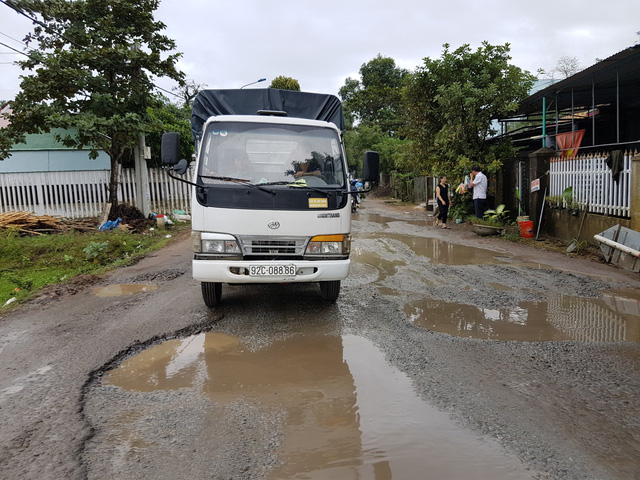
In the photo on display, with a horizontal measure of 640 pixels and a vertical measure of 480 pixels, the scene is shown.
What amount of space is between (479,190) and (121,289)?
32.9 feet

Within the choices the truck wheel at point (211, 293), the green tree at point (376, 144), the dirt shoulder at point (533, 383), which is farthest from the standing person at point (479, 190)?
the green tree at point (376, 144)

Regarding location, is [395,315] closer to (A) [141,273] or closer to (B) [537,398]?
(B) [537,398]

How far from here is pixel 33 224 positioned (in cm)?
1250

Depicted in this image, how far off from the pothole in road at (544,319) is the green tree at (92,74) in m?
10.7

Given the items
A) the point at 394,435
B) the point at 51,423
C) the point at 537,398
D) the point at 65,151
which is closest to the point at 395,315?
the point at 537,398

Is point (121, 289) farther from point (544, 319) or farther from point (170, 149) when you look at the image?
point (544, 319)

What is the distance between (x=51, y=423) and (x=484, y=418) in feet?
9.24

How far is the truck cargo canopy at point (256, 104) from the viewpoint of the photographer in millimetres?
6984

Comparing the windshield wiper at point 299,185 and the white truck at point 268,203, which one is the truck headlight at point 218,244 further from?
the windshield wiper at point 299,185

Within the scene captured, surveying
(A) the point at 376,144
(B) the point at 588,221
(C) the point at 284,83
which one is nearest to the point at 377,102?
(A) the point at 376,144

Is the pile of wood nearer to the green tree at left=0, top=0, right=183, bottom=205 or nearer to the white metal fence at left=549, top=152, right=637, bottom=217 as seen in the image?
the green tree at left=0, top=0, right=183, bottom=205

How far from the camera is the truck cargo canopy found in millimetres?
6984

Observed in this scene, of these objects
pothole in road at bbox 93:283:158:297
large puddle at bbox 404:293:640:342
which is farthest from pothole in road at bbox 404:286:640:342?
pothole in road at bbox 93:283:158:297

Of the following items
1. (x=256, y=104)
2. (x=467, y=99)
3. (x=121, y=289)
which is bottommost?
(x=121, y=289)
